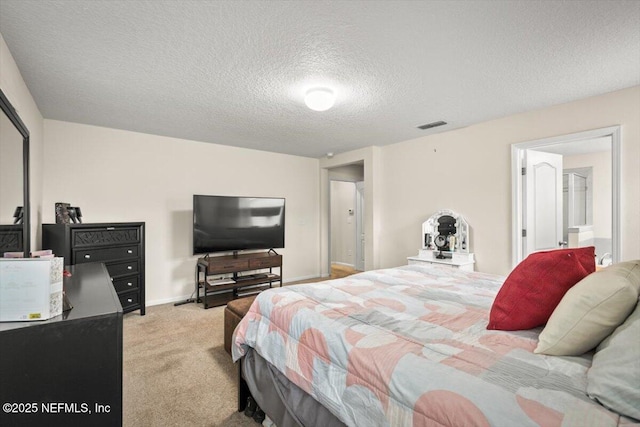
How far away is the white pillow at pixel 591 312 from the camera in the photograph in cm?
100

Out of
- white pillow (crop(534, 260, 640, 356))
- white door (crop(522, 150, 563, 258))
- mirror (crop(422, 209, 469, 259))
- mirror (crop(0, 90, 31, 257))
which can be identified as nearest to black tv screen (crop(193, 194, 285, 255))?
mirror (crop(0, 90, 31, 257))

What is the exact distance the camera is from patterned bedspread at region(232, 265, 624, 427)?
0.87 m

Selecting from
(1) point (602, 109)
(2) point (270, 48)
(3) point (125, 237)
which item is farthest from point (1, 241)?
(1) point (602, 109)

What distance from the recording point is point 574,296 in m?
1.10

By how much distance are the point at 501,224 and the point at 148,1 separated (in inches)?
154

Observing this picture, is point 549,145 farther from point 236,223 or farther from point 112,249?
point 112,249

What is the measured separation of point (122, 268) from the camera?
3561 millimetres

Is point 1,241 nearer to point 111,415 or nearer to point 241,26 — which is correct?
point 111,415

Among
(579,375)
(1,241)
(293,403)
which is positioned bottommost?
(293,403)

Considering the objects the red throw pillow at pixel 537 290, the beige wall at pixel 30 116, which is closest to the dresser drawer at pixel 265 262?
the beige wall at pixel 30 116

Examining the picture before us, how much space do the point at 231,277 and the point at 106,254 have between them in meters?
1.68

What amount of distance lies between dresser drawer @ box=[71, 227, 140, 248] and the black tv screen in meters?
0.76

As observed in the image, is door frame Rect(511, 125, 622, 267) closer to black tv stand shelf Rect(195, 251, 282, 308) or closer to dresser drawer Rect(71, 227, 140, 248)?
black tv stand shelf Rect(195, 251, 282, 308)

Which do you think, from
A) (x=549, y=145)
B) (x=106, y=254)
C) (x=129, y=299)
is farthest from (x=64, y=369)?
(x=549, y=145)
